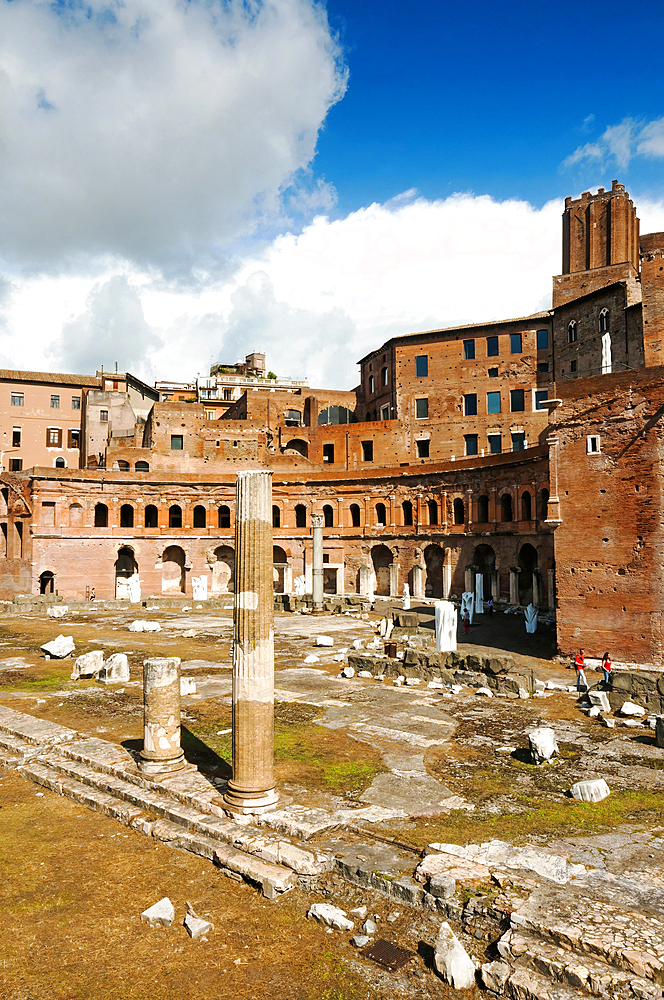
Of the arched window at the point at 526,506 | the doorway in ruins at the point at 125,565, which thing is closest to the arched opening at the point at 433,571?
the arched window at the point at 526,506

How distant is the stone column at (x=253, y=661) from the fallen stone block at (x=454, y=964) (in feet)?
11.2

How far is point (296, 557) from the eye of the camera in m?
46.0

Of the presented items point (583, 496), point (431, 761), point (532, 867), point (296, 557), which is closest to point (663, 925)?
point (532, 867)

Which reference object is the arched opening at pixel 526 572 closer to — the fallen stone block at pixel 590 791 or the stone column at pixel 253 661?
the fallen stone block at pixel 590 791

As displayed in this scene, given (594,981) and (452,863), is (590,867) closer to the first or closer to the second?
(452,863)

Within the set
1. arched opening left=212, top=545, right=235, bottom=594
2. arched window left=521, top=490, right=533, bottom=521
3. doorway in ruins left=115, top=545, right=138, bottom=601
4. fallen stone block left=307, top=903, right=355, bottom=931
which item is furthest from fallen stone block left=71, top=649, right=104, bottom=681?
arched opening left=212, top=545, right=235, bottom=594

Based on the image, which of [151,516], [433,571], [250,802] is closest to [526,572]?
[433,571]

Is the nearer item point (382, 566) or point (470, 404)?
point (382, 566)

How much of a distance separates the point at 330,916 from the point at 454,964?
1.37 metres

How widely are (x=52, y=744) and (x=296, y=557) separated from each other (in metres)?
34.3

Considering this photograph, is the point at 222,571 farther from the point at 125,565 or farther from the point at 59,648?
the point at 59,648

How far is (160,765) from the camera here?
33.3 ft

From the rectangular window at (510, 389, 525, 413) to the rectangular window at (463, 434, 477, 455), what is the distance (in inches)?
125

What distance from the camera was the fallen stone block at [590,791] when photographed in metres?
9.48
